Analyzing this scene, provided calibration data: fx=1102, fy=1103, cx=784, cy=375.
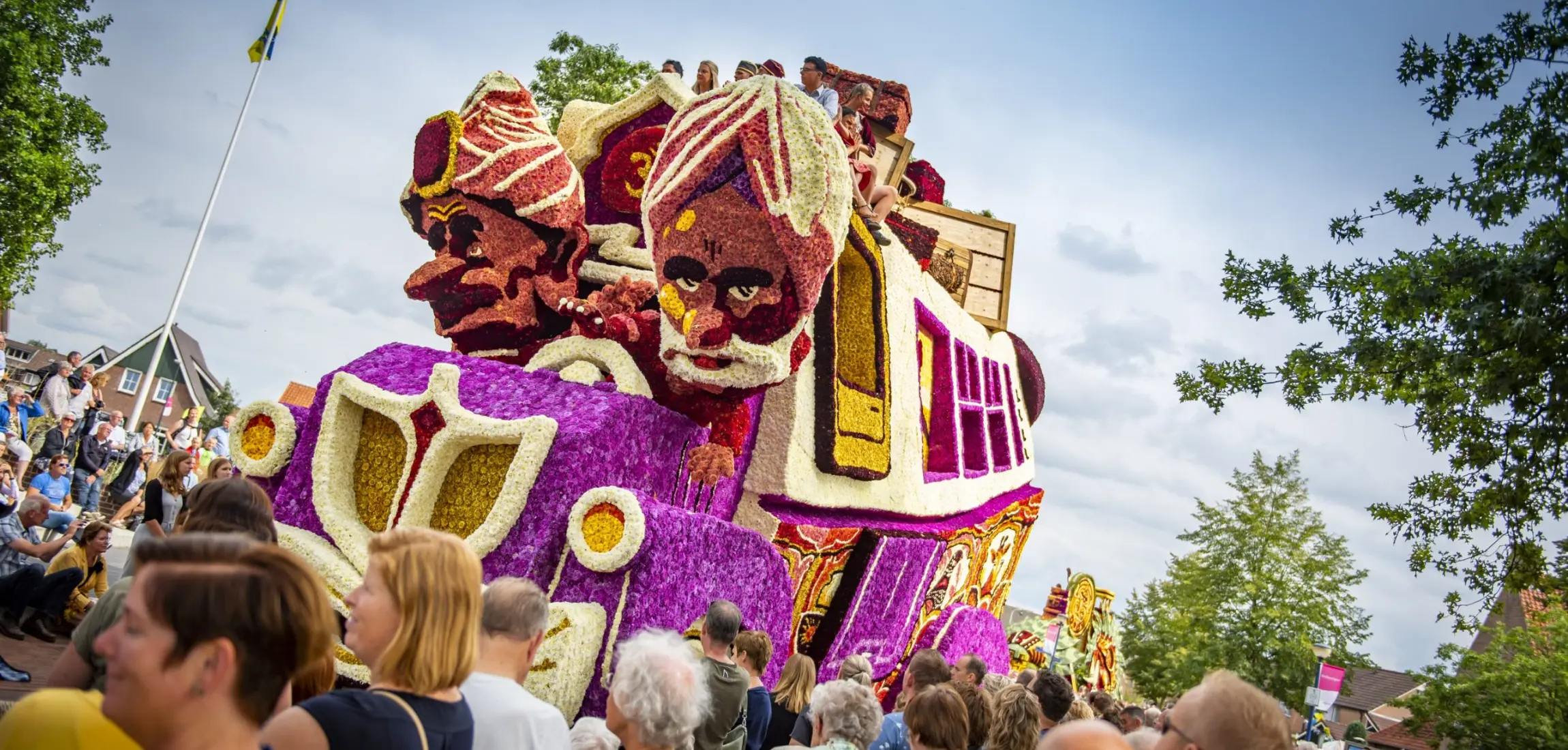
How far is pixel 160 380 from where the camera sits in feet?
117

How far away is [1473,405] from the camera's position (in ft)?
29.2

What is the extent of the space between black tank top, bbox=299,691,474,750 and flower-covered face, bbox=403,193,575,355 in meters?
4.76

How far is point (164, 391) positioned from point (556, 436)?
37.5m

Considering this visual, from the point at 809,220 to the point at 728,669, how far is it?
255 cm

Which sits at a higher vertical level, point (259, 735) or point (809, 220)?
point (809, 220)

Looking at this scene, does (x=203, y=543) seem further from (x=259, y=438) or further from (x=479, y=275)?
(x=479, y=275)

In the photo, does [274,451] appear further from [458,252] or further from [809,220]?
[809,220]

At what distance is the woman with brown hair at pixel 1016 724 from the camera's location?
383cm

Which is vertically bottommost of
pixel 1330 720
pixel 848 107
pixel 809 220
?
pixel 1330 720

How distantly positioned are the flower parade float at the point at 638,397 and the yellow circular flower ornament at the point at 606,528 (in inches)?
0.5

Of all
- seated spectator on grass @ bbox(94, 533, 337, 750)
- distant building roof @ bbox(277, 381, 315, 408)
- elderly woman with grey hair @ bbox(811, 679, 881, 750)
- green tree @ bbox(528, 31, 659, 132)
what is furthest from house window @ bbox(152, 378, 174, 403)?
seated spectator on grass @ bbox(94, 533, 337, 750)

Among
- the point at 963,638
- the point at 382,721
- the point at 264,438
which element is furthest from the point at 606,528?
the point at 963,638

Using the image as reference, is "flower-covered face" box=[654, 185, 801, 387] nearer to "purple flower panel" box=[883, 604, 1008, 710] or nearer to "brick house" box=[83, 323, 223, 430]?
"purple flower panel" box=[883, 604, 1008, 710]

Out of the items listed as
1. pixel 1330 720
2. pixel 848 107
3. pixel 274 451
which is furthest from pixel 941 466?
pixel 1330 720
